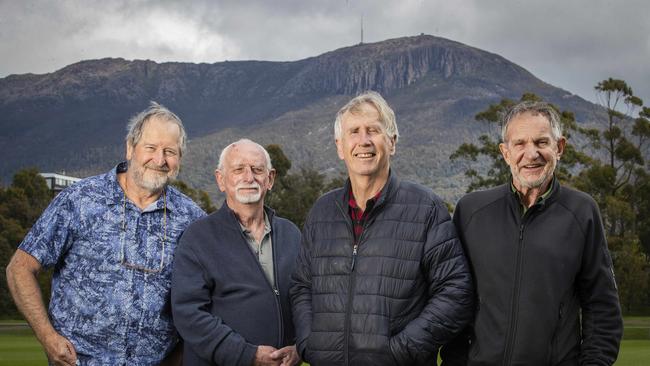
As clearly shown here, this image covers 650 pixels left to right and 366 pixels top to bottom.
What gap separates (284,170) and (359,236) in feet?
165

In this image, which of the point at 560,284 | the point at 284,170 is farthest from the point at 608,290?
the point at 284,170

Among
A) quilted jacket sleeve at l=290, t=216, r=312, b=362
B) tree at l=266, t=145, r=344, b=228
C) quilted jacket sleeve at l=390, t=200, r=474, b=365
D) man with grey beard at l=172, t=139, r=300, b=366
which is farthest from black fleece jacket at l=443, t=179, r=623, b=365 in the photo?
tree at l=266, t=145, r=344, b=228

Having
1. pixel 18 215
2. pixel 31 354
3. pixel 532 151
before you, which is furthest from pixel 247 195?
pixel 18 215

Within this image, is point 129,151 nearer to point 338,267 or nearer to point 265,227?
point 265,227

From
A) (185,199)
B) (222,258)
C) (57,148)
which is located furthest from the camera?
(57,148)

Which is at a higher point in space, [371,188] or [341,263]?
[371,188]

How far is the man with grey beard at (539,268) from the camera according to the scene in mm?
4430

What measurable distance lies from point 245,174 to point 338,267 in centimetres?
110

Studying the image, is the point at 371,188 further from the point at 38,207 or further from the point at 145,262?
the point at 38,207

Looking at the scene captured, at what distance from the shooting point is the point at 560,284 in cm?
445

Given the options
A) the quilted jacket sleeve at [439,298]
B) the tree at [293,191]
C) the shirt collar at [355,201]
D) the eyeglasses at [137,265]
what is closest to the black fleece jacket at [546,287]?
the quilted jacket sleeve at [439,298]

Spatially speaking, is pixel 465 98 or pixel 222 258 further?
pixel 465 98

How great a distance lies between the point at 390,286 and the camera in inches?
177

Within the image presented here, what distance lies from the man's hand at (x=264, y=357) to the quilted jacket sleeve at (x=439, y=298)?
37.4 inches
